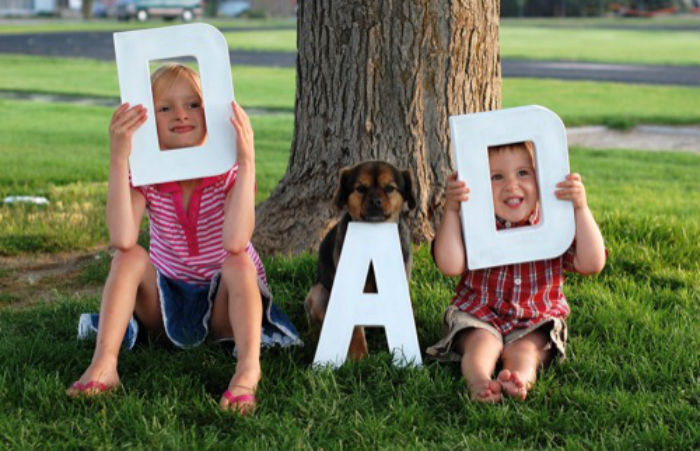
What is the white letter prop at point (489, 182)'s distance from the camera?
3826 millimetres

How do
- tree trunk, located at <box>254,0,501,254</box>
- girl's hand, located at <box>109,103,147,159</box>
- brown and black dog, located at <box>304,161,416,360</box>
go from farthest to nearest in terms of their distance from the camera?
tree trunk, located at <box>254,0,501,254</box> → brown and black dog, located at <box>304,161,416,360</box> → girl's hand, located at <box>109,103,147,159</box>

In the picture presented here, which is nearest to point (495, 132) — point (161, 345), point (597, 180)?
point (161, 345)

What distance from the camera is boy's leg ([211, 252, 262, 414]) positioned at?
3625 mm

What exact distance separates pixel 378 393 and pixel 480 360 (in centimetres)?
44

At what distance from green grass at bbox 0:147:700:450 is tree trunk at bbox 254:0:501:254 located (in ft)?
2.25

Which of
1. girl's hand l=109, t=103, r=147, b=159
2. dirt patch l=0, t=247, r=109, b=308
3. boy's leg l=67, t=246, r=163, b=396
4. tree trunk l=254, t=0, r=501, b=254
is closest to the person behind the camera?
boy's leg l=67, t=246, r=163, b=396

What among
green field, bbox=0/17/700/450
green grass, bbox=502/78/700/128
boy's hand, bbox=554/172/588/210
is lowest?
green grass, bbox=502/78/700/128

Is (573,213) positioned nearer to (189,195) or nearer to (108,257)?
(189,195)

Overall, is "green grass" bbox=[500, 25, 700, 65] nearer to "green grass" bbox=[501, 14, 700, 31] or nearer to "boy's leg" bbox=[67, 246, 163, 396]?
"green grass" bbox=[501, 14, 700, 31]

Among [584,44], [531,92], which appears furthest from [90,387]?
[584,44]

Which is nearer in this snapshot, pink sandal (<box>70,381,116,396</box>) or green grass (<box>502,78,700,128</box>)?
pink sandal (<box>70,381,116,396</box>)

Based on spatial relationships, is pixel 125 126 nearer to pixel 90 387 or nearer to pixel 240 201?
pixel 240 201

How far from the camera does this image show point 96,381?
361 cm

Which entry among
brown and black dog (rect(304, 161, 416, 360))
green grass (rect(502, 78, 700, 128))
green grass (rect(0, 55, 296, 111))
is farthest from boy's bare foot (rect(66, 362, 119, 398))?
green grass (rect(0, 55, 296, 111))
